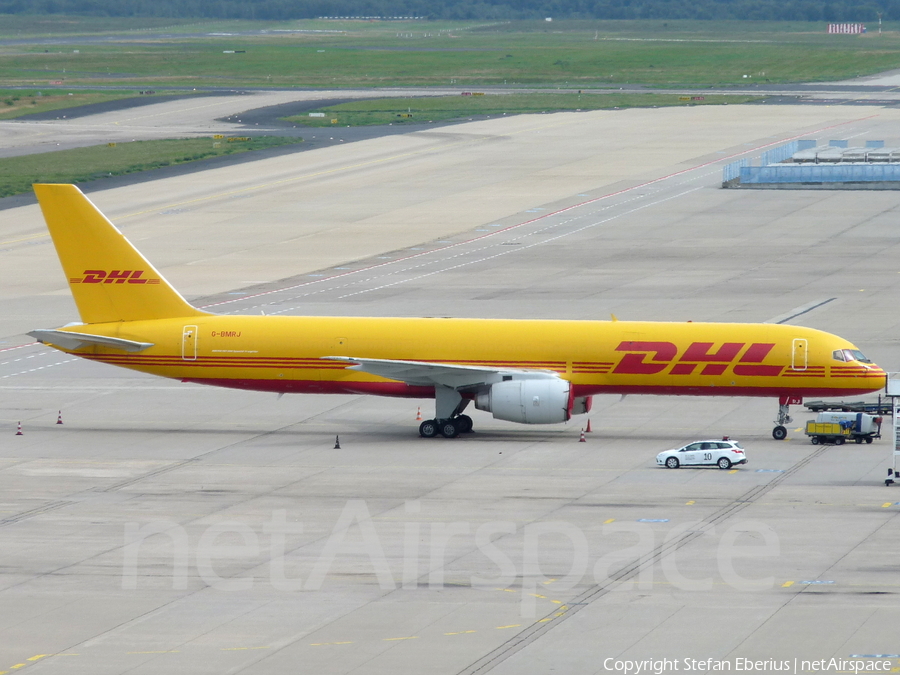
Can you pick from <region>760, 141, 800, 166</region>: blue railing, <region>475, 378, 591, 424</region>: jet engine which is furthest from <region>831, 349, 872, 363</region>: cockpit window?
<region>760, 141, 800, 166</region>: blue railing

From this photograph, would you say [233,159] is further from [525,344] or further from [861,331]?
[525,344]

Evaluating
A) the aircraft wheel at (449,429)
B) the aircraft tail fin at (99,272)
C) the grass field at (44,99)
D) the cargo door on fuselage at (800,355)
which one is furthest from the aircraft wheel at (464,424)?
the grass field at (44,99)

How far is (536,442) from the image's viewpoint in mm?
51719

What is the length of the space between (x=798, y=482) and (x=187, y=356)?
2218 cm

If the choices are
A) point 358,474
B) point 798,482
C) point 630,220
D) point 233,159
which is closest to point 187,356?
point 358,474

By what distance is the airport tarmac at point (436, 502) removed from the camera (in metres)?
30.7

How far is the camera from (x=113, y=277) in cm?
5528

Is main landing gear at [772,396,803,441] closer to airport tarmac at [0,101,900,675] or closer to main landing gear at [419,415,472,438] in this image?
airport tarmac at [0,101,900,675]

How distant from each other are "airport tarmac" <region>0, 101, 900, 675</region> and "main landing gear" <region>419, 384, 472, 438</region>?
0.62 meters

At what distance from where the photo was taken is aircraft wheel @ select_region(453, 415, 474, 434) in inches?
2085

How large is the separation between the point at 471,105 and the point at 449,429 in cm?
12828

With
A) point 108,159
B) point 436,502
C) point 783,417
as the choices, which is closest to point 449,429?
point 436,502

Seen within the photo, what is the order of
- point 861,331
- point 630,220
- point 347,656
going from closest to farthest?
point 347,656
point 861,331
point 630,220

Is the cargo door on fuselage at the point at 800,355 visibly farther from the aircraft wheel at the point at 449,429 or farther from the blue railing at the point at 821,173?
the blue railing at the point at 821,173
